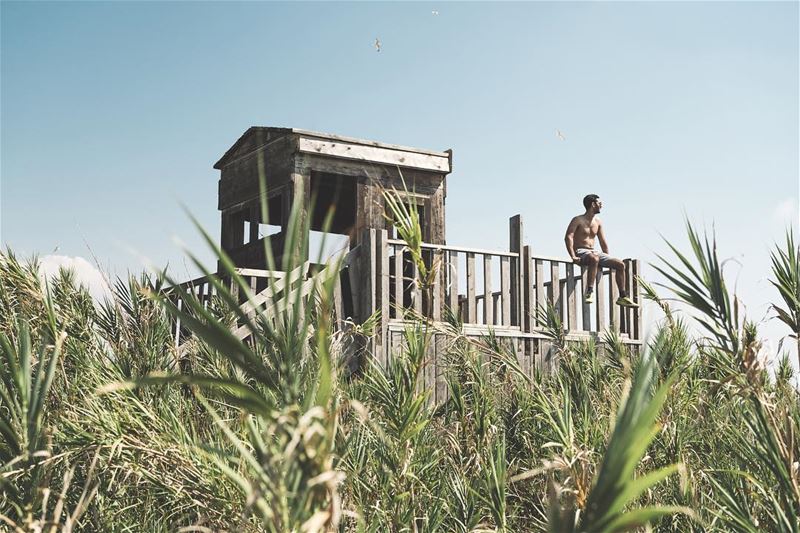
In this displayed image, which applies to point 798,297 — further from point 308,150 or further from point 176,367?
point 308,150

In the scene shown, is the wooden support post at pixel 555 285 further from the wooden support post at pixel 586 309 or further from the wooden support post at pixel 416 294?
the wooden support post at pixel 416 294

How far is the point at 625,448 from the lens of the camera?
1.14m

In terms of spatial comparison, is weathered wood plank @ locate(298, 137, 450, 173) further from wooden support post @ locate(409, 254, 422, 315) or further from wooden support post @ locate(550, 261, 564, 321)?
wooden support post @ locate(409, 254, 422, 315)

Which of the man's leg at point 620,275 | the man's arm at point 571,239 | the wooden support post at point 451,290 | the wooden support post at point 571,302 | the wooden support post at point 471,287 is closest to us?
the wooden support post at point 451,290

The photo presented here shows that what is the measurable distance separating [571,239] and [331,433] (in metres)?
11.0

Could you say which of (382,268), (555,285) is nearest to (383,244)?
(382,268)

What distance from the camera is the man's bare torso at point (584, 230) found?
476 inches

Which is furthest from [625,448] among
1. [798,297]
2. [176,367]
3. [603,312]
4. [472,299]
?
[603,312]

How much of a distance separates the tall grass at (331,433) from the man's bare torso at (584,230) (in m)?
7.03

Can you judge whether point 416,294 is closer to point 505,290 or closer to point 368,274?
point 368,274

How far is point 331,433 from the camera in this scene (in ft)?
4.35

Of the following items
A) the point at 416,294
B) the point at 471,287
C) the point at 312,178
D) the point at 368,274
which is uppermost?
the point at 312,178

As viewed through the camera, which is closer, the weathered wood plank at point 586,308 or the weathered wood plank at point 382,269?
the weathered wood plank at point 382,269

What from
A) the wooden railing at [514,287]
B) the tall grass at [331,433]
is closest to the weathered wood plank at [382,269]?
the wooden railing at [514,287]
